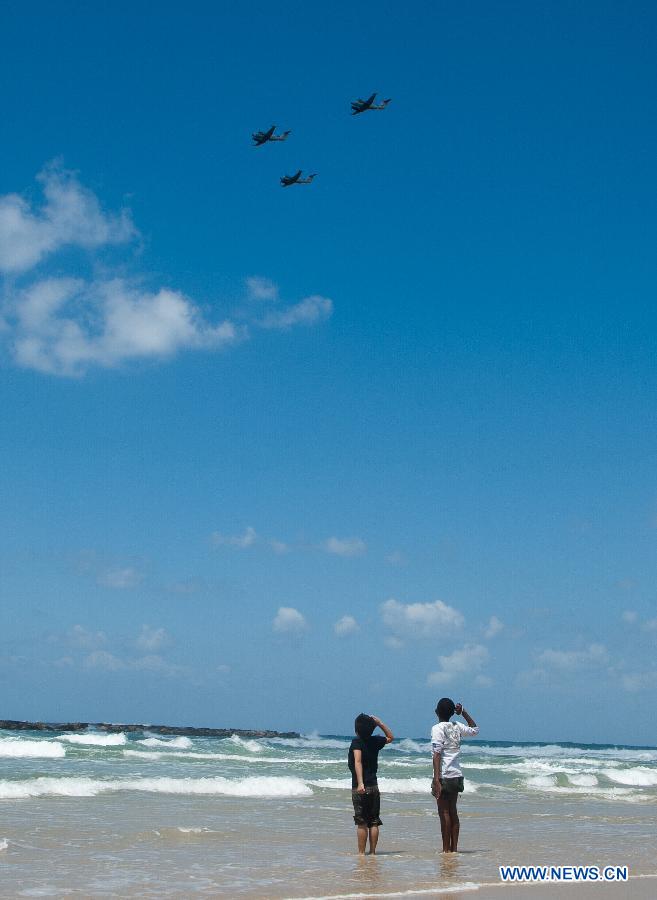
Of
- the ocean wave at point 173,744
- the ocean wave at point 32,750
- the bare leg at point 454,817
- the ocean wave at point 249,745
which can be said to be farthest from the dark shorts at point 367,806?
the ocean wave at point 249,745

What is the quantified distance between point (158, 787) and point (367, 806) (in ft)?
38.4

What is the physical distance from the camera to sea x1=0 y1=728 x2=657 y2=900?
884 cm

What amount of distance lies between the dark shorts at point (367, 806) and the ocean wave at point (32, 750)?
73.5 feet

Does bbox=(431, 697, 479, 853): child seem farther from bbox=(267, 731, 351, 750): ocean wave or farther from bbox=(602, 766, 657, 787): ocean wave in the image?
bbox=(267, 731, 351, 750): ocean wave

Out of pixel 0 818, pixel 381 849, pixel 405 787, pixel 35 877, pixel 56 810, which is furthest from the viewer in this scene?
pixel 405 787

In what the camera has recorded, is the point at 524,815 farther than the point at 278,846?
Yes

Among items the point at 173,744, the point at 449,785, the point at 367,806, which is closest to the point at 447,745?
the point at 449,785

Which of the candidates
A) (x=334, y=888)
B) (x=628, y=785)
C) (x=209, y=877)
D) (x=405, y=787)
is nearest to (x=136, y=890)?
(x=209, y=877)

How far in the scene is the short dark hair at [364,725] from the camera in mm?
9727

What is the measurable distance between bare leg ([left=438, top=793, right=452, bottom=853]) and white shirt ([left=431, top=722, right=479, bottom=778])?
0.93 feet

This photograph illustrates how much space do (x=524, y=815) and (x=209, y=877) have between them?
31.8 ft

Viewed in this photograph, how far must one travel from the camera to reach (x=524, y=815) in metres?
16.9

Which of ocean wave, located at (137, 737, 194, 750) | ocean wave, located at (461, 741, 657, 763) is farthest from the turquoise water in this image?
ocean wave, located at (461, 741, 657, 763)

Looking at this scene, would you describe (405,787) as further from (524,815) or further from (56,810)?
(56,810)
